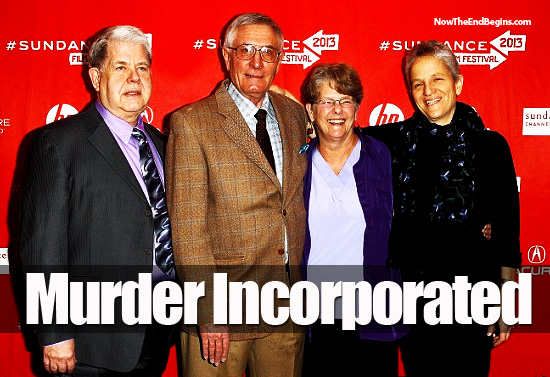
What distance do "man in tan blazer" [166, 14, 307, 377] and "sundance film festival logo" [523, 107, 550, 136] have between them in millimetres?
1415

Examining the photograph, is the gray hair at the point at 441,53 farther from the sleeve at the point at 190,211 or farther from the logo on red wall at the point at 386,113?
the sleeve at the point at 190,211

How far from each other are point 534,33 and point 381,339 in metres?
1.81

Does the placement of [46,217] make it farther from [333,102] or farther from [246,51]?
[333,102]

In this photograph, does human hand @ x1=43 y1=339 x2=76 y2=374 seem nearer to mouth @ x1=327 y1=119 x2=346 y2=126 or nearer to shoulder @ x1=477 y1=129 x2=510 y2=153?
mouth @ x1=327 y1=119 x2=346 y2=126

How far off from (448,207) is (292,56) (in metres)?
1.21

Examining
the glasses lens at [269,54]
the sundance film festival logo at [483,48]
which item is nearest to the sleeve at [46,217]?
the glasses lens at [269,54]

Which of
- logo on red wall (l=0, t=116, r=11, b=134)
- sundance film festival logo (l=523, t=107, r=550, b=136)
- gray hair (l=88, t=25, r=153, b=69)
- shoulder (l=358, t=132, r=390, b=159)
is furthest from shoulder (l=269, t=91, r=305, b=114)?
logo on red wall (l=0, t=116, r=11, b=134)

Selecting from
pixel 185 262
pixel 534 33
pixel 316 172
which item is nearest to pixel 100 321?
pixel 185 262

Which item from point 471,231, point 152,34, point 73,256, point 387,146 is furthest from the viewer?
point 152,34

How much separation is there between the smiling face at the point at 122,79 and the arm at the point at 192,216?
0.62 ft

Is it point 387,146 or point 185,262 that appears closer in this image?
point 185,262

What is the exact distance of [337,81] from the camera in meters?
2.11

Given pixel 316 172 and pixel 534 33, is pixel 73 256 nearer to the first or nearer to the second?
pixel 316 172

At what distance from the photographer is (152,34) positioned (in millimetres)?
2797
